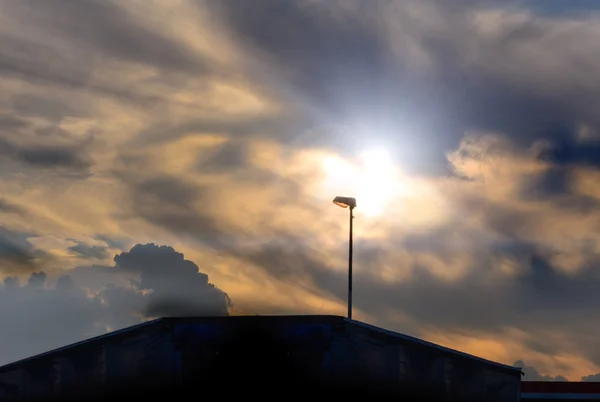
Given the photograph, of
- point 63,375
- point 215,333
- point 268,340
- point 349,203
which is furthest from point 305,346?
point 349,203

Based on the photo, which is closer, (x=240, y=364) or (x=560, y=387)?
(x=240, y=364)

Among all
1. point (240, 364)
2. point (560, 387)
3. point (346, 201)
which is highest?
point (346, 201)

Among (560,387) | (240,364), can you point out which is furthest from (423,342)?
(560,387)

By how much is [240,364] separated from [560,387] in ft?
51.9

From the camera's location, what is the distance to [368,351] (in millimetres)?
23438

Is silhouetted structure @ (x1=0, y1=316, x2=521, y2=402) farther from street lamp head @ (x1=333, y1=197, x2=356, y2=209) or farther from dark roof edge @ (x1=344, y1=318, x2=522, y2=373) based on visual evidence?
street lamp head @ (x1=333, y1=197, x2=356, y2=209)

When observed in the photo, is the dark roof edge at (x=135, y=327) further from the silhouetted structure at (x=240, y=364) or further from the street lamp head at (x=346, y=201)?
the street lamp head at (x=346, y=201)

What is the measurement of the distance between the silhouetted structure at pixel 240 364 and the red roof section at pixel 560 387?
32.0ft

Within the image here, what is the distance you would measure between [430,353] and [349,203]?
9840 mm

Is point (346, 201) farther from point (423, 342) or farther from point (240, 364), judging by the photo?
point (240, 364)

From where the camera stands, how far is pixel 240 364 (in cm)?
2298

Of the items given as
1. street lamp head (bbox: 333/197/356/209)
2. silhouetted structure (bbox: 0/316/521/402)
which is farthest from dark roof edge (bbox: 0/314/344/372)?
street lamp head (bbox: 333/197/356/209)

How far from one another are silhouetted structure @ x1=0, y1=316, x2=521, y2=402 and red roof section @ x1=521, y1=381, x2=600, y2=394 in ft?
32.0

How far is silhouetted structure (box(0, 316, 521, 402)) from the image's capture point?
2297cm
